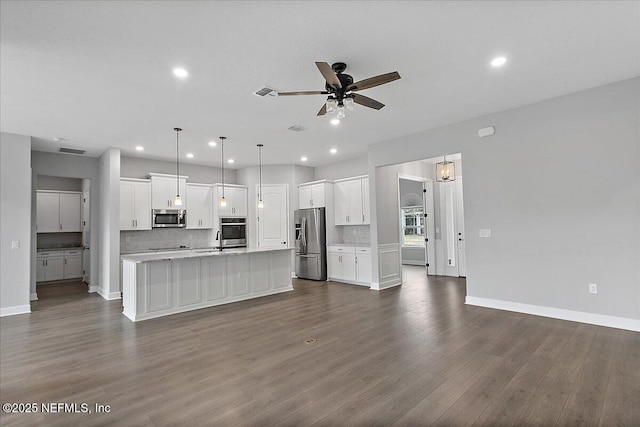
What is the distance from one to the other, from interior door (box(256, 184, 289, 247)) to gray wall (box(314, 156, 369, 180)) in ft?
3.77

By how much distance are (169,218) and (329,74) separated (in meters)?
5.99

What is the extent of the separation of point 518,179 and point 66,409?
5.63 metres

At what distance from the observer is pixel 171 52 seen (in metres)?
3.03

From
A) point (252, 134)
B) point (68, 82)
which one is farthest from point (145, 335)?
point (252, 134)

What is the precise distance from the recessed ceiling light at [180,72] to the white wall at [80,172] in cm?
511

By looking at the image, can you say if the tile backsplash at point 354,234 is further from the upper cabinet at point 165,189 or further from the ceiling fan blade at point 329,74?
the ceiling fan blade at point 329,74

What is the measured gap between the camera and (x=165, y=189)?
24.3 ft

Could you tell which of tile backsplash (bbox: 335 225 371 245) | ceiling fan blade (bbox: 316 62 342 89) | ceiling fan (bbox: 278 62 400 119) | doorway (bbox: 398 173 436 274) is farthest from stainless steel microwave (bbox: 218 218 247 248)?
ceiling fan blade (bbox: 316 62 342 89)

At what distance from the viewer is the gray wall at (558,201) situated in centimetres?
389

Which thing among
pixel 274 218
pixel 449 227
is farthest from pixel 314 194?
pixel 449 227

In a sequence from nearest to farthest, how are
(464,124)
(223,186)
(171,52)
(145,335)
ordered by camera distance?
(171,52) → (145,335) → (464,124) → (223,186)

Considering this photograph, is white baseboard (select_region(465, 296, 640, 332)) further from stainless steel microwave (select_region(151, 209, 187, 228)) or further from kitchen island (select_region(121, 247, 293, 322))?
stainless steel microwave (select_region(151, 209, 187, 228))

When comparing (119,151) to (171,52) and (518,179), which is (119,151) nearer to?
(171,52)

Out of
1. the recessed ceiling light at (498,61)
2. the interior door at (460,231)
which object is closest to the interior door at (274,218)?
the interior door at (460,231)
